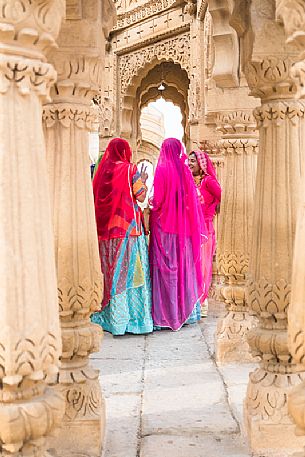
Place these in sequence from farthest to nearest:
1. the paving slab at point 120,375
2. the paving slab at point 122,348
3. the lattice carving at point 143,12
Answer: the lattice carving at point 143,12 → the paving slab at point 122,348 → the paving slab at point 120,375

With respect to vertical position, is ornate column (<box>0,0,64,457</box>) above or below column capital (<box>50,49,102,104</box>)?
below

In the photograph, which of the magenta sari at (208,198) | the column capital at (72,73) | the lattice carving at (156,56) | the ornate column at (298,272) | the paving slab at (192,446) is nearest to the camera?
the ornate column at (298,272)

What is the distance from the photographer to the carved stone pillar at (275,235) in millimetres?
3010

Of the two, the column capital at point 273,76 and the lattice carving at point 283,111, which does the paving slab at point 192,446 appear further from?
the column capital at point 273,76

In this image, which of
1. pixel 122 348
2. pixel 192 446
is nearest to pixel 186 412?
pixel 192 446

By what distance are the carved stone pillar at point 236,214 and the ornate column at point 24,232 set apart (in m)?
2.75

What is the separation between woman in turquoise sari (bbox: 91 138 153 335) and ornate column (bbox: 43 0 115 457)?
2.41 m

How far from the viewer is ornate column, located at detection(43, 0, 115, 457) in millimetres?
2951

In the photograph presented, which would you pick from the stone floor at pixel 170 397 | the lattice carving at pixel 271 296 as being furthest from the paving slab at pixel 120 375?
the lattice carving at pixel 271 296

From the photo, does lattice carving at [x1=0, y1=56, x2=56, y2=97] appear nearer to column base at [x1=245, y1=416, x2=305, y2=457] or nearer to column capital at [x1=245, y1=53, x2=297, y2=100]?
column capital at [x1=245, y1=53, x2=297, y2=100]

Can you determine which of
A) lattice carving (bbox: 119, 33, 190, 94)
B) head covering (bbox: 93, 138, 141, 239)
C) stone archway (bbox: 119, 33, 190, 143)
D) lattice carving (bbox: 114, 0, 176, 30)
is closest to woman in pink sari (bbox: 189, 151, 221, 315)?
head covering (bbox: 93, 138, 141, 239)

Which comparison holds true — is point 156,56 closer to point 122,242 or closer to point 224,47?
point 122,242

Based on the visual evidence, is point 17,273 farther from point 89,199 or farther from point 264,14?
point 264,14

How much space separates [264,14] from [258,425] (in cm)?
183
